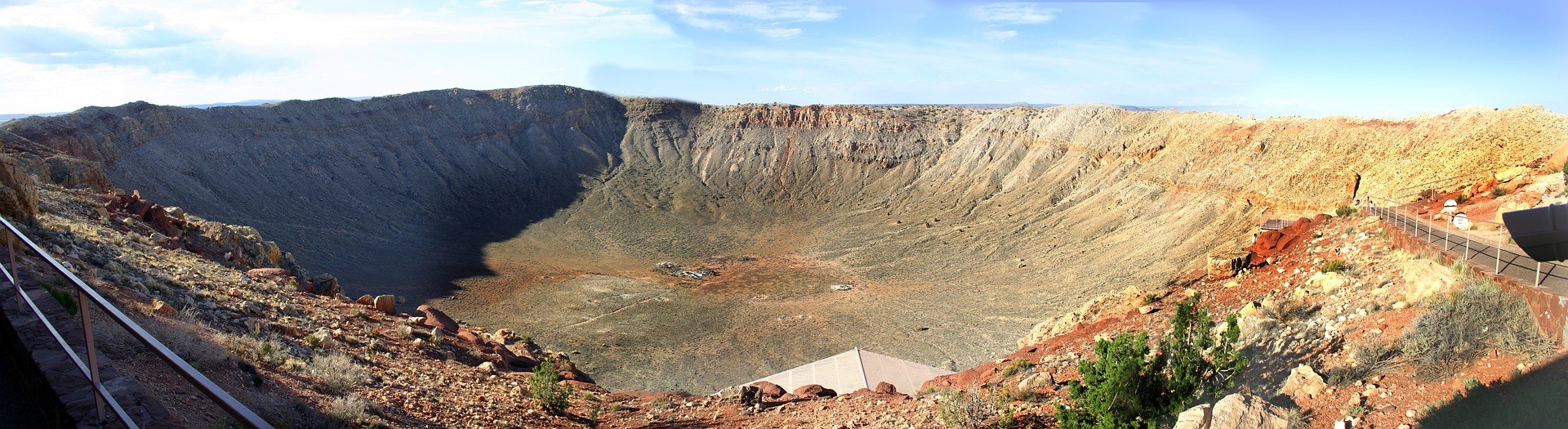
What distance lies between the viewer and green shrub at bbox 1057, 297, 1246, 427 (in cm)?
877

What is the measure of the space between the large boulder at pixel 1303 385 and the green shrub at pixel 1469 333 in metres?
0.88

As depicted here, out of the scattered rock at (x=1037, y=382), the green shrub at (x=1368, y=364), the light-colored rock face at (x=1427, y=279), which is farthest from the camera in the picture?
the scattered rock at (x=1037, y=382)

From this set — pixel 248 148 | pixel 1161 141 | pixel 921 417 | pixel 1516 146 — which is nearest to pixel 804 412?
pixel 921 417

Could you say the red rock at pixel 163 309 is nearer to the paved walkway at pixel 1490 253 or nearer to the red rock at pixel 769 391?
the red rock at pixel 769 391

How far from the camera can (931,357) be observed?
2611 cm

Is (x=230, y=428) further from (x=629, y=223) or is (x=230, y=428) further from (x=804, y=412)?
(x=629, y=223)

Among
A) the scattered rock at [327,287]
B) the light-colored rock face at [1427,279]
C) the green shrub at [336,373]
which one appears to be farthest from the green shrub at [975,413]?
the scattered rock at [327,287]

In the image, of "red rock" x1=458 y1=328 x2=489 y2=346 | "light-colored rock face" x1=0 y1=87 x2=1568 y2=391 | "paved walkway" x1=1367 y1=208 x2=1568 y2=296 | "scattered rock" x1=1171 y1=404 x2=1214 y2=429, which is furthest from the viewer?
"light-colored rock face" x1=0 y1=87 x2=1568 y2=391

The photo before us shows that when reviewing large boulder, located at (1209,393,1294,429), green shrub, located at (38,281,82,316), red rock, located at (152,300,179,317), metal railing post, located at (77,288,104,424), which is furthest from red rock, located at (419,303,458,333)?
large boulder, located at (1209,393,1294,429)

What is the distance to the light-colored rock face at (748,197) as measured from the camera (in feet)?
96.6

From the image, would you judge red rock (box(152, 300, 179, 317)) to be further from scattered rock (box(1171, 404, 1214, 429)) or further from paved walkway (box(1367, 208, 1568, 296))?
paved walkway (box(1367, 208, 1568, 296))

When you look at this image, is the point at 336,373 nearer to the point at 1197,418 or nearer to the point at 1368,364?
the point at 1197,418

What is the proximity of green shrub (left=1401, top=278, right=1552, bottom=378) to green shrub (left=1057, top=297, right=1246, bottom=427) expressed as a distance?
1687mm

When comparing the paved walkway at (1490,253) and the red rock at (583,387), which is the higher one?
the paved walkway at (1490,253)
